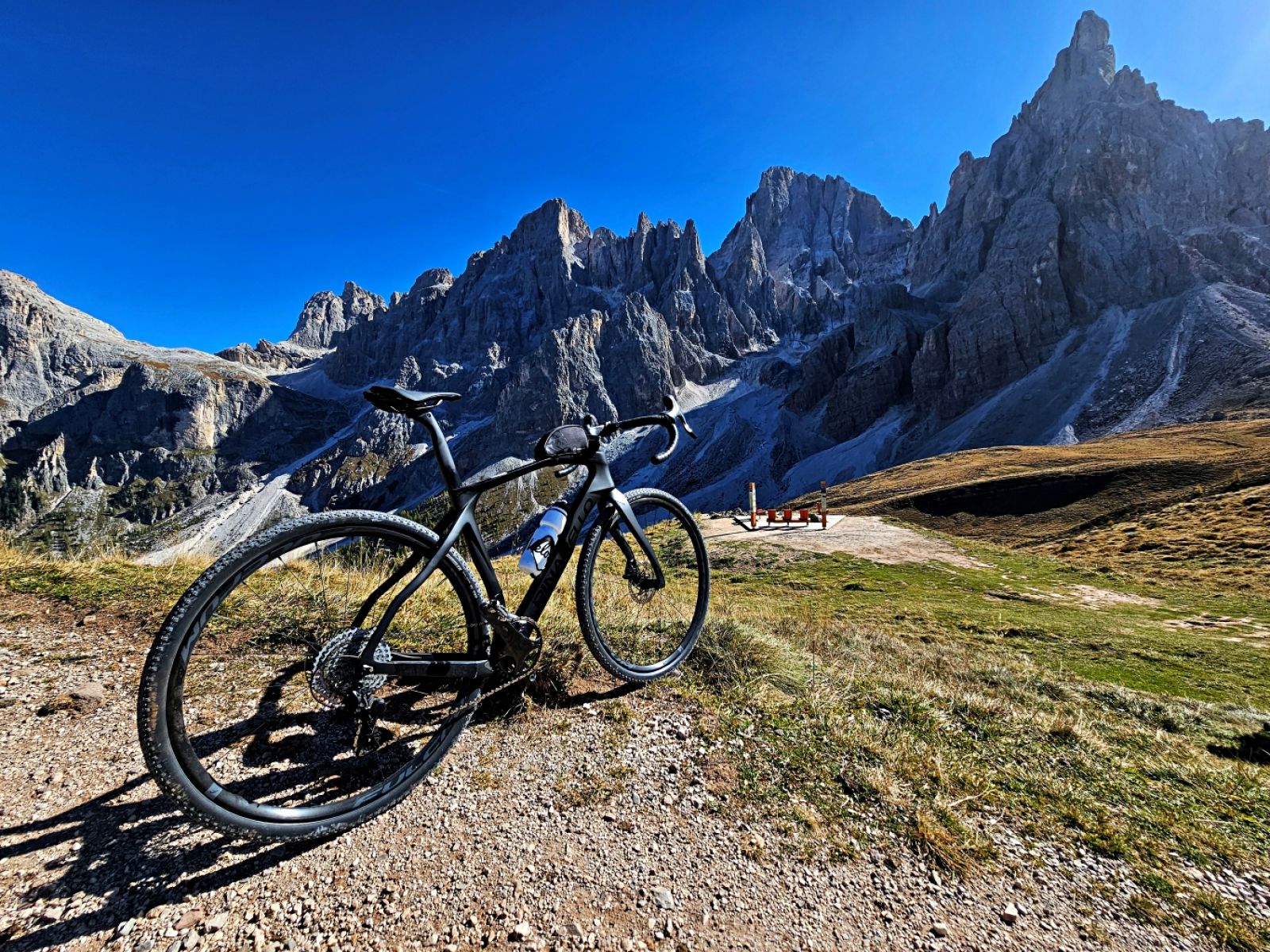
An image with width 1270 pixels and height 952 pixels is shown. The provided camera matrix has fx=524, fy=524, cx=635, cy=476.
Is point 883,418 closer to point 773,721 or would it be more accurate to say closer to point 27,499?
point 773,721

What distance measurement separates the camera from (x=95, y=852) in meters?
2.21

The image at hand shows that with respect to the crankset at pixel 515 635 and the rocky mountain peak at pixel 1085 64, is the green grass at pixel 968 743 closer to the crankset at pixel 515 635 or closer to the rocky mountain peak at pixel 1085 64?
the crankset at pixel 515 635

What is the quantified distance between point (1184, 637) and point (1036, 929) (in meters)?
15.3

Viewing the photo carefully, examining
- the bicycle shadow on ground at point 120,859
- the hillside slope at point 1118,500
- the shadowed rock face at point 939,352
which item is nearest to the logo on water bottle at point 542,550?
the bicycle shadow on ground at point 120,859

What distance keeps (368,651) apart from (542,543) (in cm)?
139

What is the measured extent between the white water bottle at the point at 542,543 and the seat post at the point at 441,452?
76 centimetres

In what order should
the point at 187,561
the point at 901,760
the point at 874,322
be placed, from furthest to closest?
1. the point at 874,322
2. the point at 187,561
3. the point at 901,760

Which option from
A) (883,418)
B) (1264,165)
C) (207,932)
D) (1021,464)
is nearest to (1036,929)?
(207,932)

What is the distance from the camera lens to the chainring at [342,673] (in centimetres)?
270

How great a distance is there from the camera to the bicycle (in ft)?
7.50

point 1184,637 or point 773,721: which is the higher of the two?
point 773,721

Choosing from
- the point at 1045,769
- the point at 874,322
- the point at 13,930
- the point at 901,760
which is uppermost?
the point at 874,322

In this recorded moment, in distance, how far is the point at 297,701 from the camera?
3.52m

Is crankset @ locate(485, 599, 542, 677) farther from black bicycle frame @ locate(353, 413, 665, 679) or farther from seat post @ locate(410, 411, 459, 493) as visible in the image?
seat post @ locate(410, 411, 459, 493)
